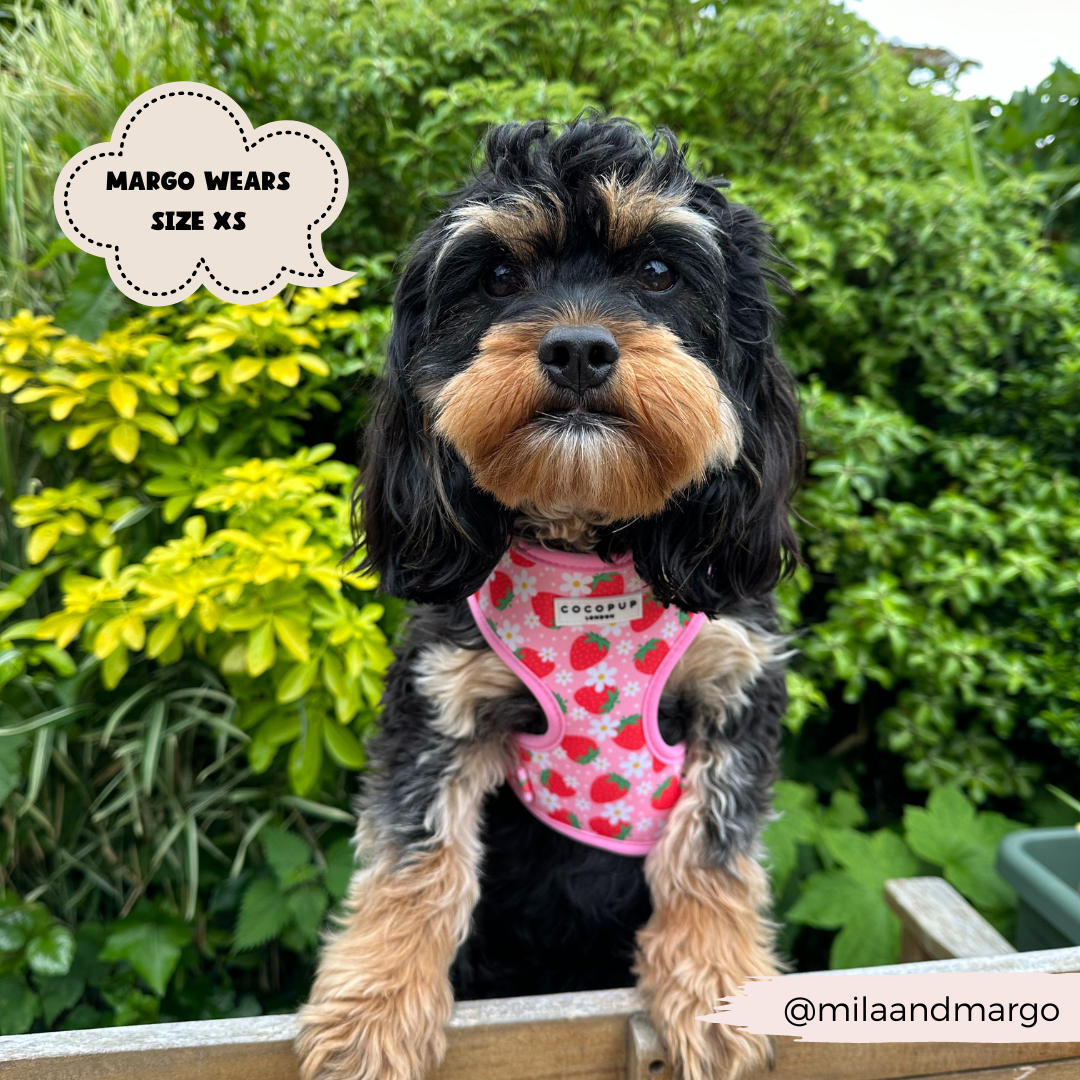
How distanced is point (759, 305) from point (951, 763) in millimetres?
1444

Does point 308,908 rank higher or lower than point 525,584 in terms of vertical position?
lower

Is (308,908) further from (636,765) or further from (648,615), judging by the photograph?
(648,615)

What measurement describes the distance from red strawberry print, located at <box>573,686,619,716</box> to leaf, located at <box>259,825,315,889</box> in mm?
864

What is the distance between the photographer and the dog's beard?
1.13 m

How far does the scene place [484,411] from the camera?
3.76ft

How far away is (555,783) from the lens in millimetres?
1413

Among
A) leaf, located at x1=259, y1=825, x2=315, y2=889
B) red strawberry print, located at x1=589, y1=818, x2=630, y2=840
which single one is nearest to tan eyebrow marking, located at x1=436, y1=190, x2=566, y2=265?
red strawberry print, located at x1=589, y1=818, x2=630, y2=840

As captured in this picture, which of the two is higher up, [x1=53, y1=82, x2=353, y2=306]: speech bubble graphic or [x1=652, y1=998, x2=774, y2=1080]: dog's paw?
[x1=53, y1=82, x2=353, y2=306]: speech bubble graphic

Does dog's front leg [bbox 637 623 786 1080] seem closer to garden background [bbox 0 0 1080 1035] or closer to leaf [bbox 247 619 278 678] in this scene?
garden background [bbox 0 0 1080 1035]

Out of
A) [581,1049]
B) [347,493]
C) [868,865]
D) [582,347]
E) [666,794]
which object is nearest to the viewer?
[582,347]

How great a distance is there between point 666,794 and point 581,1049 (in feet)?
1.33

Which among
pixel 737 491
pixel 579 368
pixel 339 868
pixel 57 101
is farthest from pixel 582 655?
pixel 57 101

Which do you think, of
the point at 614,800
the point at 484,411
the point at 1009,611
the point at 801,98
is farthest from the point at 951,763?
the point at 801,98

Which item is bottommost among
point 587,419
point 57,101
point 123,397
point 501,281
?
point 123,397
